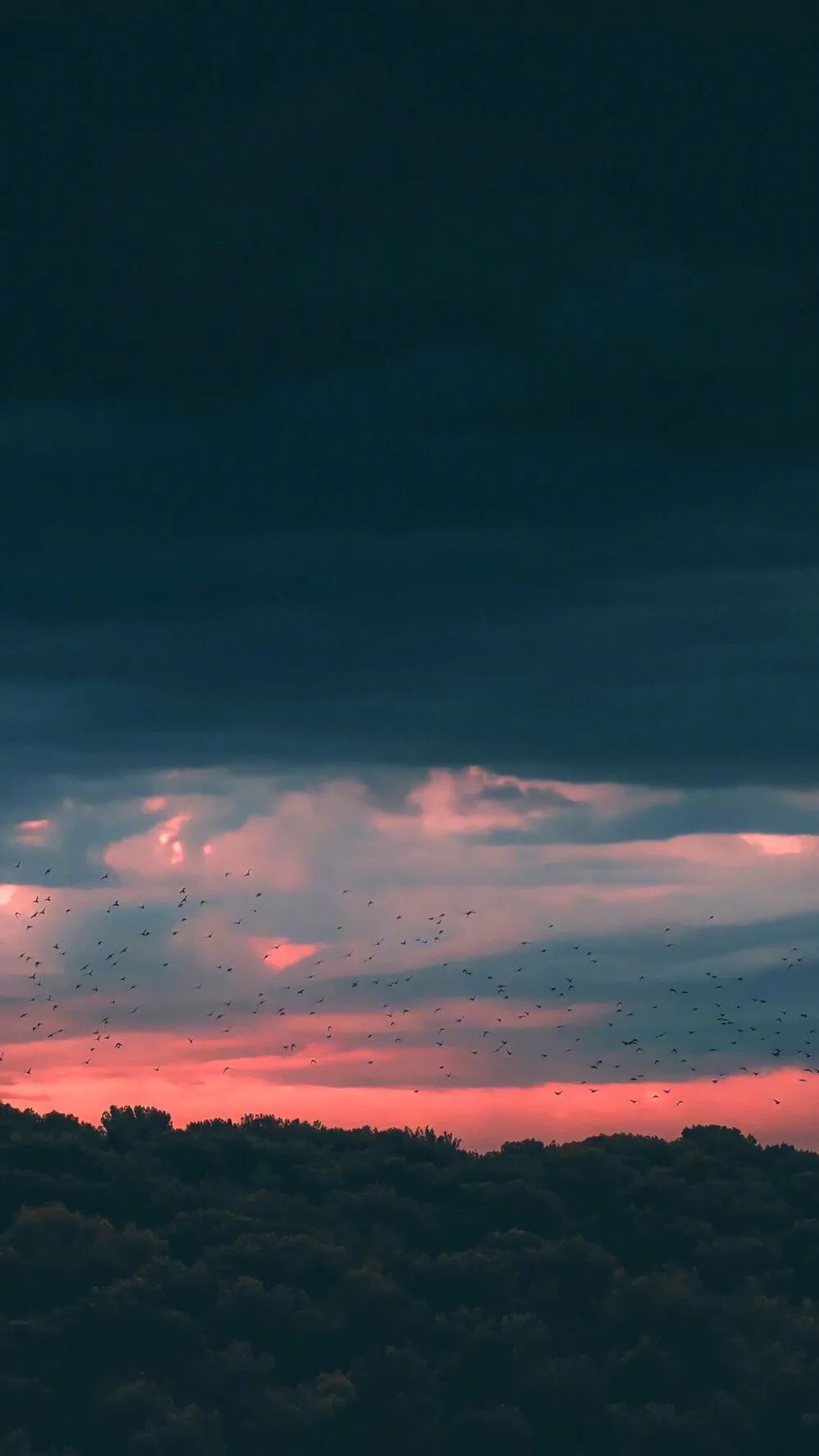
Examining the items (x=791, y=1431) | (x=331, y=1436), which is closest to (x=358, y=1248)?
(x=331, y=1436)

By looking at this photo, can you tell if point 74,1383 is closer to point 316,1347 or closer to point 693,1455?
point 316,1347

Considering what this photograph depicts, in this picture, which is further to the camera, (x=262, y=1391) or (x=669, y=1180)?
(x=669, y=1180)

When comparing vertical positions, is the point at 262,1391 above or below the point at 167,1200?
below

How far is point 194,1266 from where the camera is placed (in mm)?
110500

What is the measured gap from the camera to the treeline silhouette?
10425cm

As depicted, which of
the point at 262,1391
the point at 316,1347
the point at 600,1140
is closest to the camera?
the point at 262,1391

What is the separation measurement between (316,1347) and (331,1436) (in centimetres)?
630

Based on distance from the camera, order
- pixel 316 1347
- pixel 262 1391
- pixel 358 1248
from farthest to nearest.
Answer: pixel 358 1248, pixel 316 1347, pixel 262 1391

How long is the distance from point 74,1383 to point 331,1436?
13.0 metres

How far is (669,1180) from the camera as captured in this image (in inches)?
5182

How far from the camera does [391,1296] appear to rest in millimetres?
113562

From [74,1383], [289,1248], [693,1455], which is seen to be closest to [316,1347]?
[289,1248]

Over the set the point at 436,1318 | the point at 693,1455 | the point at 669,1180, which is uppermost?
the point at 669,1180

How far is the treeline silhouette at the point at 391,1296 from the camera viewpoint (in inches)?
4104
